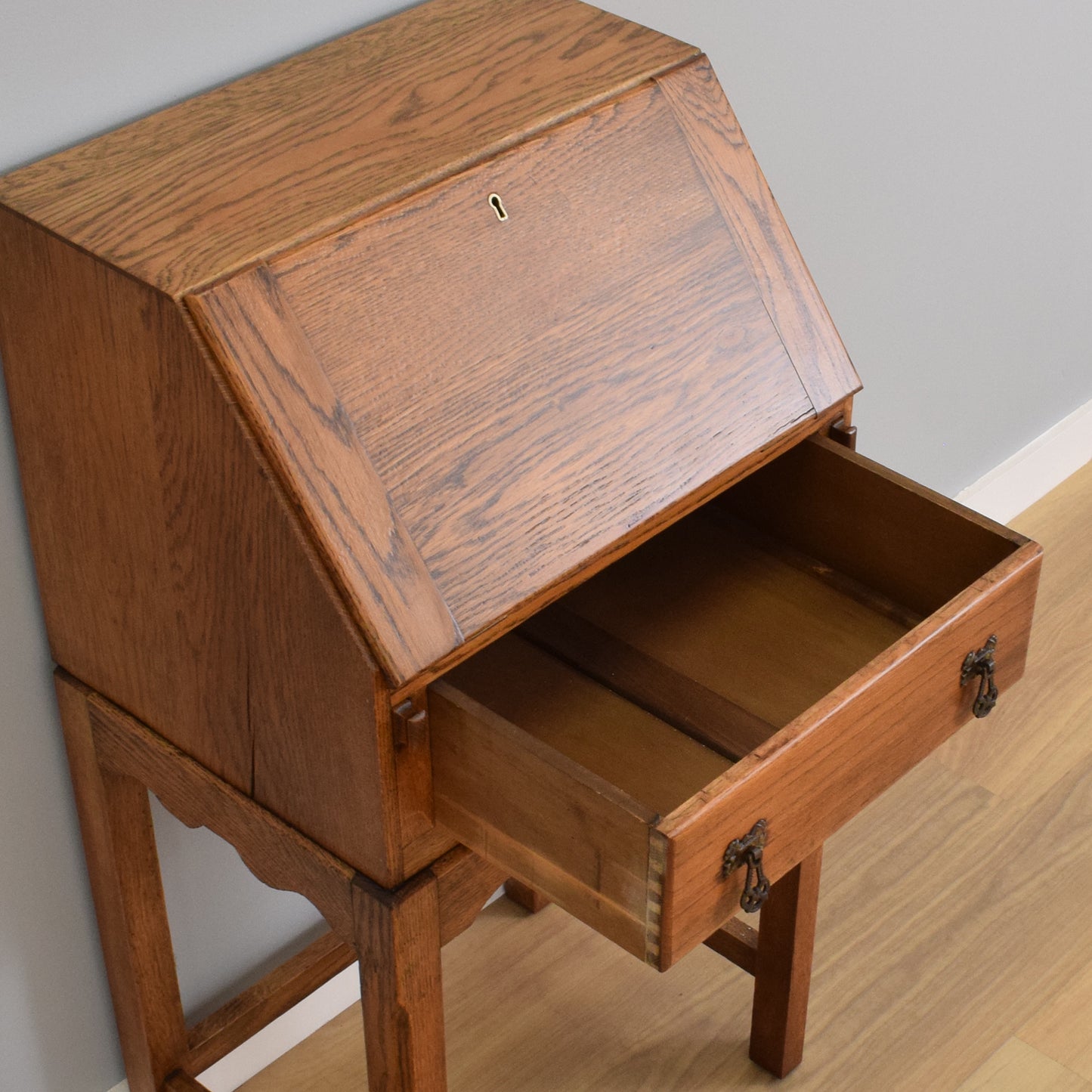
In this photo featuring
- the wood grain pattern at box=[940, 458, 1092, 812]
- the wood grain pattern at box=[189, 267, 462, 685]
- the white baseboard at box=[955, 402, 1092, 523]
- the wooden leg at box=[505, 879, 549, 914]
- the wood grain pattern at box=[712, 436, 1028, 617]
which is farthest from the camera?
the white baseboard at box=[955, 402, 1092, 523]

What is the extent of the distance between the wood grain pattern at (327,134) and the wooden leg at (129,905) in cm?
42

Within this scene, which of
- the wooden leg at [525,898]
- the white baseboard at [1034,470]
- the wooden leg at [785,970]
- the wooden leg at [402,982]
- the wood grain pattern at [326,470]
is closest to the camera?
the wood grain pattern at [326,470]

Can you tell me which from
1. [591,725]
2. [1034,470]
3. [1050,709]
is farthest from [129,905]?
[1034,470]

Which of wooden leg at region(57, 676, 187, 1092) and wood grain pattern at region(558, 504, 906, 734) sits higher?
wood grain pattern at region(558, 504, 906, 734)

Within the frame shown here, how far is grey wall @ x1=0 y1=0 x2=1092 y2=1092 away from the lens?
3.96 feet

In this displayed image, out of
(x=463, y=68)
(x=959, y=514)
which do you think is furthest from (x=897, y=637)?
(x=463, y=68)

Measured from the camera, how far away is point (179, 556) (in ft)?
3.69

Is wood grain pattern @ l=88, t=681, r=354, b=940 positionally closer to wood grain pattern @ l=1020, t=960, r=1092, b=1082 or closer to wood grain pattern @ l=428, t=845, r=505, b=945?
wood grain pattern @ l=428, t=845, r=505, b=945

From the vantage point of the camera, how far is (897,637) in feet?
4.40

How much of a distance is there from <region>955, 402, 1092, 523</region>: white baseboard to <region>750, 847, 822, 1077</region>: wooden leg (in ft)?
2.78

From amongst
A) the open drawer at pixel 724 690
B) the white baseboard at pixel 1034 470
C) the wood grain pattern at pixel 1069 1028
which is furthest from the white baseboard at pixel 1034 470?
the open drawer at pixel 724 690

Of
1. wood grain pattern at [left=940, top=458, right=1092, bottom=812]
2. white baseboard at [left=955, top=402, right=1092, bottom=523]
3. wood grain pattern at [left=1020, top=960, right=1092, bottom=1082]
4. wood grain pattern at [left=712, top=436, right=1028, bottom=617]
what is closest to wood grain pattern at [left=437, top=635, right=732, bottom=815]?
wood grain pattern at [left=712, top=436, right=1028, bottom=617]

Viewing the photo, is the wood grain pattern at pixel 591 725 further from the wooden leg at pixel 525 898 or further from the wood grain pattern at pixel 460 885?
the wooden leg at pixel 525 898

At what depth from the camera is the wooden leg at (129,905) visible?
1.36 metres
